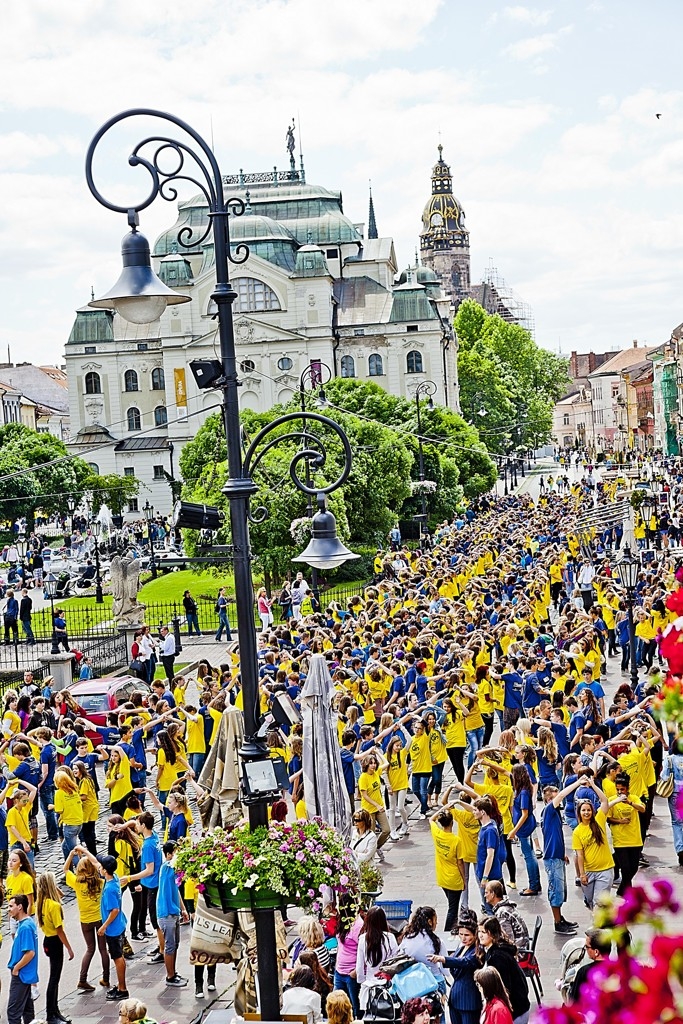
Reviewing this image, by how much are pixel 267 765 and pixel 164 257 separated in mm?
84578

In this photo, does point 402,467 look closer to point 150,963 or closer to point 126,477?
point 150,963

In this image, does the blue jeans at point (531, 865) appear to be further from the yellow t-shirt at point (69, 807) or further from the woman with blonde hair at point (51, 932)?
the yellow t-shirt at point (69, 807)

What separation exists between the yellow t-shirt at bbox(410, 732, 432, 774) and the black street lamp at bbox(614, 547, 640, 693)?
655cm

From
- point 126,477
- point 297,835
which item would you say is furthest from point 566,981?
point 126,477

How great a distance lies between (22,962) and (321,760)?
3.46m

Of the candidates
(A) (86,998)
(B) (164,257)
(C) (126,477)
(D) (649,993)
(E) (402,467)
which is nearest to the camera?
(D) (649,993)

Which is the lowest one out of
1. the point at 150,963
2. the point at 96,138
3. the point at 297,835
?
the point at 150,963

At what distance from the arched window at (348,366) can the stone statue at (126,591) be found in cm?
5741

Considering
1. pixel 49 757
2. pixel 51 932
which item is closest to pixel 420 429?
pixel 49 757

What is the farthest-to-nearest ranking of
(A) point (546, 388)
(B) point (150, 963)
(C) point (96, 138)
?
(A) point (546, 388) < (B) point (150, 963) < (C) point (96, 138)

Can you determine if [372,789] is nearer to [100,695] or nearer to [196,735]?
[196,735]

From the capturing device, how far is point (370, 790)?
44.2ft

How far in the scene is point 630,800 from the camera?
11789mm

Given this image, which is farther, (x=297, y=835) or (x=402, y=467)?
(x=402, y=467)
